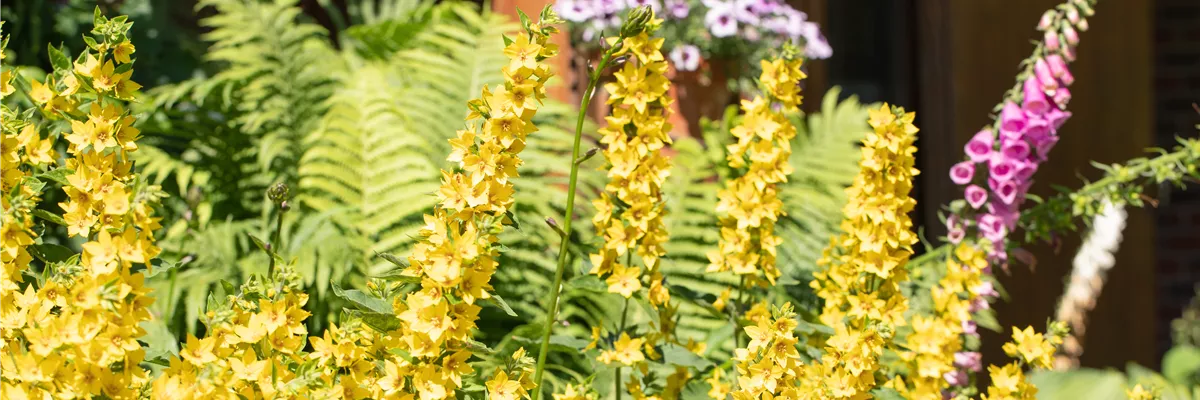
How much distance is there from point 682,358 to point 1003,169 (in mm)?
622

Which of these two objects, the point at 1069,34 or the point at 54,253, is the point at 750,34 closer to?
the point at 1069,34

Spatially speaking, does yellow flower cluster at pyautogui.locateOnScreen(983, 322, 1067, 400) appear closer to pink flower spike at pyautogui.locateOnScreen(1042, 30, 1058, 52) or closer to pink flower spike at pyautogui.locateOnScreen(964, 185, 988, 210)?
pink flower spike at pyautogui.locateOnScreen(964, 185, 988, 210)

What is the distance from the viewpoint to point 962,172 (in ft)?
5.40

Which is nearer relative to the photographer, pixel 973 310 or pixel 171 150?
pixel 973 310

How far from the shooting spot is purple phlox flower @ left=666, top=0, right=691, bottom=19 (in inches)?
102

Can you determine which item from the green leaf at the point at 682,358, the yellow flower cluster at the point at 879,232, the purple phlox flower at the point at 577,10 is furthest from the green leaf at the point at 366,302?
the purple phlox flower at the point at 577,10

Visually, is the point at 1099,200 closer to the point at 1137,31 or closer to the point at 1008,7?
the point at 1008,7

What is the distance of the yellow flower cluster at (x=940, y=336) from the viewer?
1.31 metres

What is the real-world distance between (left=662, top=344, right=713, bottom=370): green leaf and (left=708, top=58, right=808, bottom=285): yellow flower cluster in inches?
4.5

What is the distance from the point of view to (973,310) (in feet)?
5.27

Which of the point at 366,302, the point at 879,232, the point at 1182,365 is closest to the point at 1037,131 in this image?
the point at 879,232

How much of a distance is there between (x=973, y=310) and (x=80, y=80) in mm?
1256

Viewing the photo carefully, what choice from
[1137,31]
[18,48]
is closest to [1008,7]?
[1137,31]

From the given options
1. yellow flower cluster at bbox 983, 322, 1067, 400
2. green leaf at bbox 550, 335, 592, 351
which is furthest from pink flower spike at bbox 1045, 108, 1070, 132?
green leaf at bbox 550, 335, 592, 351
